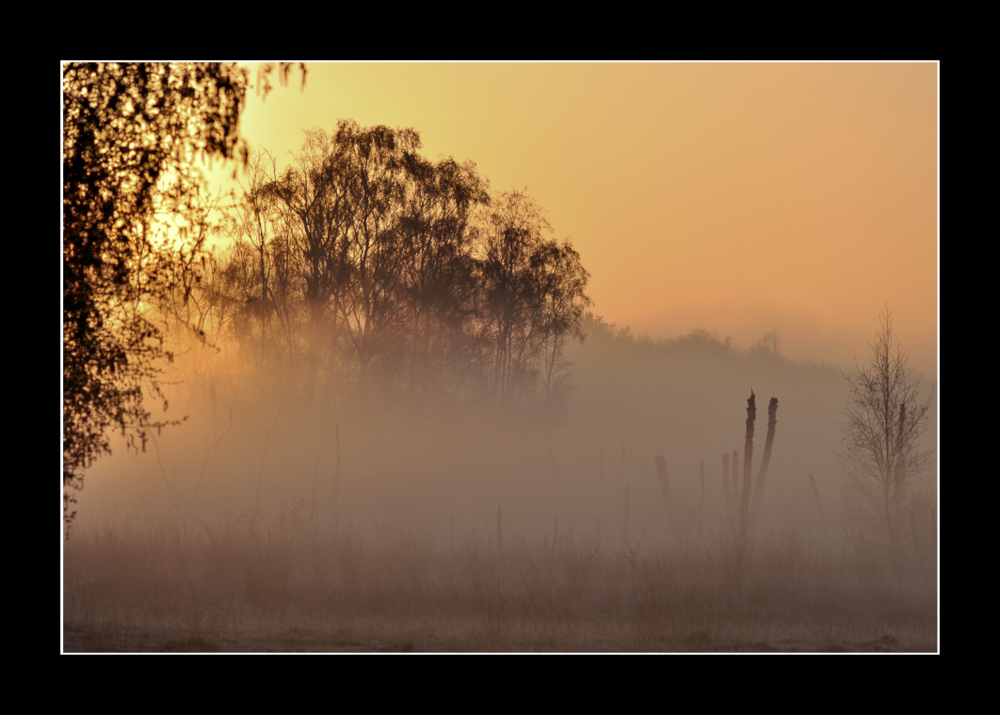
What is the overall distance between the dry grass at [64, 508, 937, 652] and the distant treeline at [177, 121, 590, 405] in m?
1.93

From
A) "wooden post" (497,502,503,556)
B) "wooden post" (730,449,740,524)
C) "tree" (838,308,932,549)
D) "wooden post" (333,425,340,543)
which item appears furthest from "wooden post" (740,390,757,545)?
"wooden post" (333,425,340,543)

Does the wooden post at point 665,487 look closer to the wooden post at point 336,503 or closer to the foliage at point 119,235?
the wooden post at point 336,503

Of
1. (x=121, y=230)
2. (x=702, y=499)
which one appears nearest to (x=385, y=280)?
(x=121, y=230)

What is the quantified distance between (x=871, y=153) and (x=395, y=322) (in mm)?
6048

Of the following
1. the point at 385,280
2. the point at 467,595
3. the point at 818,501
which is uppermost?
the point at 385,280

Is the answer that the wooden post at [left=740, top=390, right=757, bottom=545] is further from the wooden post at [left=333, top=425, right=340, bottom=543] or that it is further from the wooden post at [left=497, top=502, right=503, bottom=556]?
the wooden post at [left=333, top=425, right=340, bottom=543]

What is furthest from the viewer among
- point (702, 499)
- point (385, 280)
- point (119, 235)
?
point (385, 280)

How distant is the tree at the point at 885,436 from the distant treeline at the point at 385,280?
3448 mm

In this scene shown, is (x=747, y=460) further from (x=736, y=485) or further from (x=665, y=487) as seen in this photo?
(x=665, y=487)

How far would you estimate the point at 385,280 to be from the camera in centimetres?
956

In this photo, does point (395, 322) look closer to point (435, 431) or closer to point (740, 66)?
point (435, 431)

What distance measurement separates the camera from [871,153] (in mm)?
8805

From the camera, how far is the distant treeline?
8789 mm

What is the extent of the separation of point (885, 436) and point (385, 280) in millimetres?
6371
